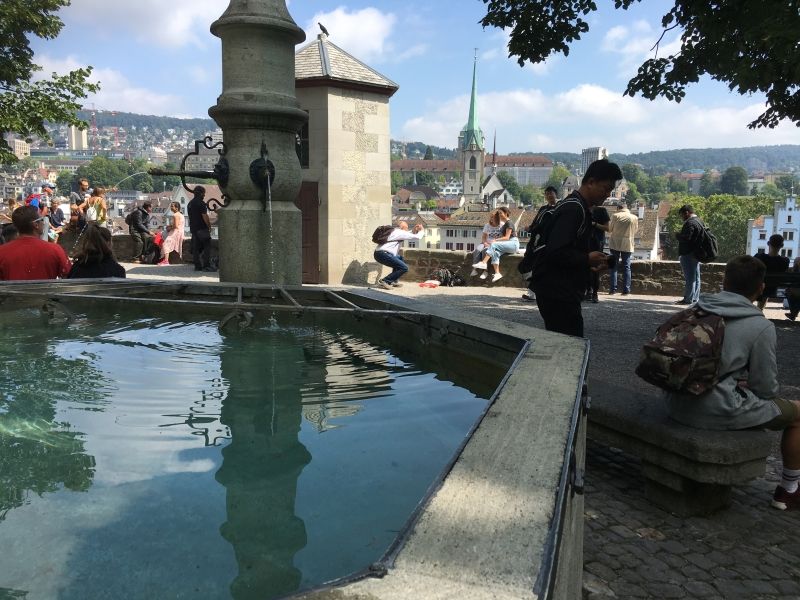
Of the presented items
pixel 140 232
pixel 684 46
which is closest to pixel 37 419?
pixel 684 46

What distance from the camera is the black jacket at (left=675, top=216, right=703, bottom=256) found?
36.8 feet

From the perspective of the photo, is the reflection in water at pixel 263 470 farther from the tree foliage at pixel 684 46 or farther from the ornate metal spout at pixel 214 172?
the tree foliage at pixel 684 46

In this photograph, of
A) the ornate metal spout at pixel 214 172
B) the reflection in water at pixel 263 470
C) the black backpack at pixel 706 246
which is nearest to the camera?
the reflection in water at pixel 263 470

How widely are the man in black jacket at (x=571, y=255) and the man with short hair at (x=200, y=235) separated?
11731 mm

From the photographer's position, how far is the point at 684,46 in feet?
32.8

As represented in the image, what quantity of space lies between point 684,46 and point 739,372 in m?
8.04

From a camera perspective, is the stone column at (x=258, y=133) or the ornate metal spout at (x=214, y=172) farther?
the ornate metal spout at (x=214, y=172)

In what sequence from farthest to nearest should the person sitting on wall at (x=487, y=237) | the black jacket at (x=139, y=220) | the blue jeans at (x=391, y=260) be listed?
the black jacket at (x=139, y=220)
the person sitting on wall at (x=487, y=237)
the blue jeans at (x=391, y=260)

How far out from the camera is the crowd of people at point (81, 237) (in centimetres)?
599

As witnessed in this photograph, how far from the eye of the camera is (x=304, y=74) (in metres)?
13.9

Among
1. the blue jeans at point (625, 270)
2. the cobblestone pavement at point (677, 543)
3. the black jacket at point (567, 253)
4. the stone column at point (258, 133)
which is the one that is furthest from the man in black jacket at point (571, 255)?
the blue jeans at point (625, 270)

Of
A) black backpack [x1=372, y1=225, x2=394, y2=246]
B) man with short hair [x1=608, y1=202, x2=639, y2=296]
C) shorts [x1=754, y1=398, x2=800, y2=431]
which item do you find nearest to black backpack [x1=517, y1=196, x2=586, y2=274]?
shorts [x1=754, y1=398, x2=800, y2=431]

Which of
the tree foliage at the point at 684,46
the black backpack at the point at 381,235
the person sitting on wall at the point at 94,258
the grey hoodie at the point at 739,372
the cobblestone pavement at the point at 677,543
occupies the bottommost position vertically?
the cobblestone pavement at the point at 677,543

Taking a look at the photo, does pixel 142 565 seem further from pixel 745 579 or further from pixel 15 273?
pixel 15 273
